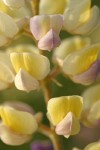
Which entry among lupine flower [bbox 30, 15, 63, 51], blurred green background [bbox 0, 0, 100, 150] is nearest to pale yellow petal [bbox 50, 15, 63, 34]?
lupine flower [bbox 30, 15, 63, 51]

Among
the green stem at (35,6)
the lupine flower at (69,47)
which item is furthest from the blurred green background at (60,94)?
the green stem at (35,6)

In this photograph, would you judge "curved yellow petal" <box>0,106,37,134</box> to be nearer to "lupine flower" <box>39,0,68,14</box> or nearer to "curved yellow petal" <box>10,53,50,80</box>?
"curved yellow petal" <box>10,53,50,80</box>

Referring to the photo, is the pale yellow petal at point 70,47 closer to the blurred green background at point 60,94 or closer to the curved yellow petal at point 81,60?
the curved yellow petal at point 81,60

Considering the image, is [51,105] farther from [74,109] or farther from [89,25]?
[89,25]

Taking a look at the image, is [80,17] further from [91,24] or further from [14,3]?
[14,3]

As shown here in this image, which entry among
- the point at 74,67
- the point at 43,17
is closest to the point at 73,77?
the point at 74,67

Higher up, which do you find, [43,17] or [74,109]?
[43,17]
